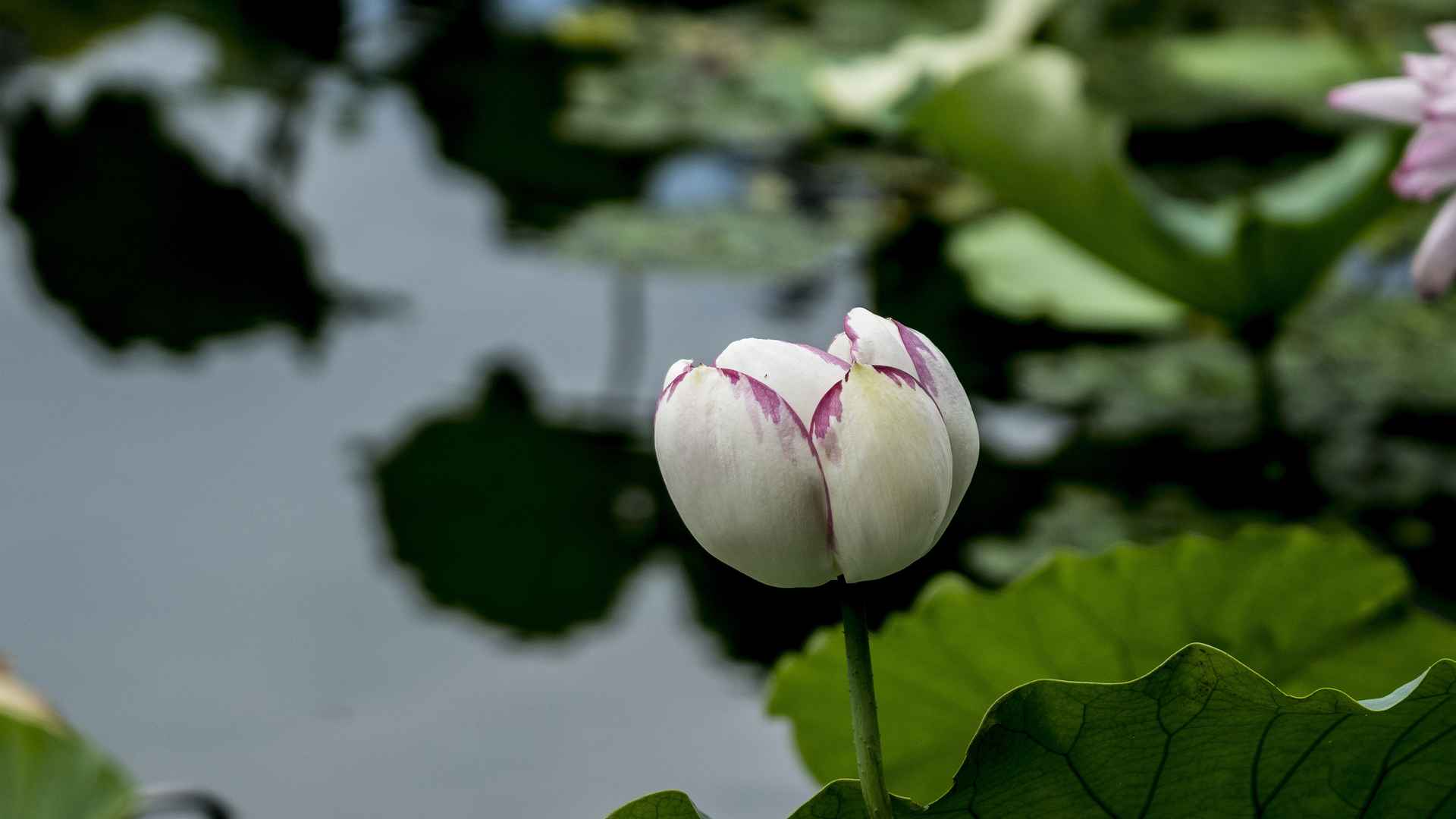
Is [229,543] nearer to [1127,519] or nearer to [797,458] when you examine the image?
[1127,519]

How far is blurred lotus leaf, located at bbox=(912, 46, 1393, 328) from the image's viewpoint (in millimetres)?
1106

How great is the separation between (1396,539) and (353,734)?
0.86m

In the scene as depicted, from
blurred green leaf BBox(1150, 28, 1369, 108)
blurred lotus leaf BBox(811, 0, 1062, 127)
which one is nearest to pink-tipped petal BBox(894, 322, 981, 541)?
blurred lotus leaf BBox(811, 0, 1062, 127)

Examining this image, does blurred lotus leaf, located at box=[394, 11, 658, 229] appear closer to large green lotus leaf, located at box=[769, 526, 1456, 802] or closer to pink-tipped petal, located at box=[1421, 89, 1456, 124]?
large green lotus leaf, located at box=[769, 526, 1456, 802]

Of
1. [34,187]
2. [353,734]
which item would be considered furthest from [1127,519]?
[34,187]

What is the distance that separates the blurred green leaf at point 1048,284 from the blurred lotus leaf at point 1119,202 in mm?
257

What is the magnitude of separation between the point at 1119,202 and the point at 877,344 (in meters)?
0.80

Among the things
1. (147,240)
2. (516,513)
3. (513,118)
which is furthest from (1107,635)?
(513,118)

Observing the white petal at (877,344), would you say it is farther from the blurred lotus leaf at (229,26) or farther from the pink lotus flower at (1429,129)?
the blurred lotus leaf at (229,26)

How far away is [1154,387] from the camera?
1.46m

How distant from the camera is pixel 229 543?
4.17 ft

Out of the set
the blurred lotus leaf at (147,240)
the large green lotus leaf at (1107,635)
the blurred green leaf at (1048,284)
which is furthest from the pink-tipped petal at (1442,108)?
the blurred lotus leaf at (147,240)

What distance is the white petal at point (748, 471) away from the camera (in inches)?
15.0

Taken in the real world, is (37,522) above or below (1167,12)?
above
